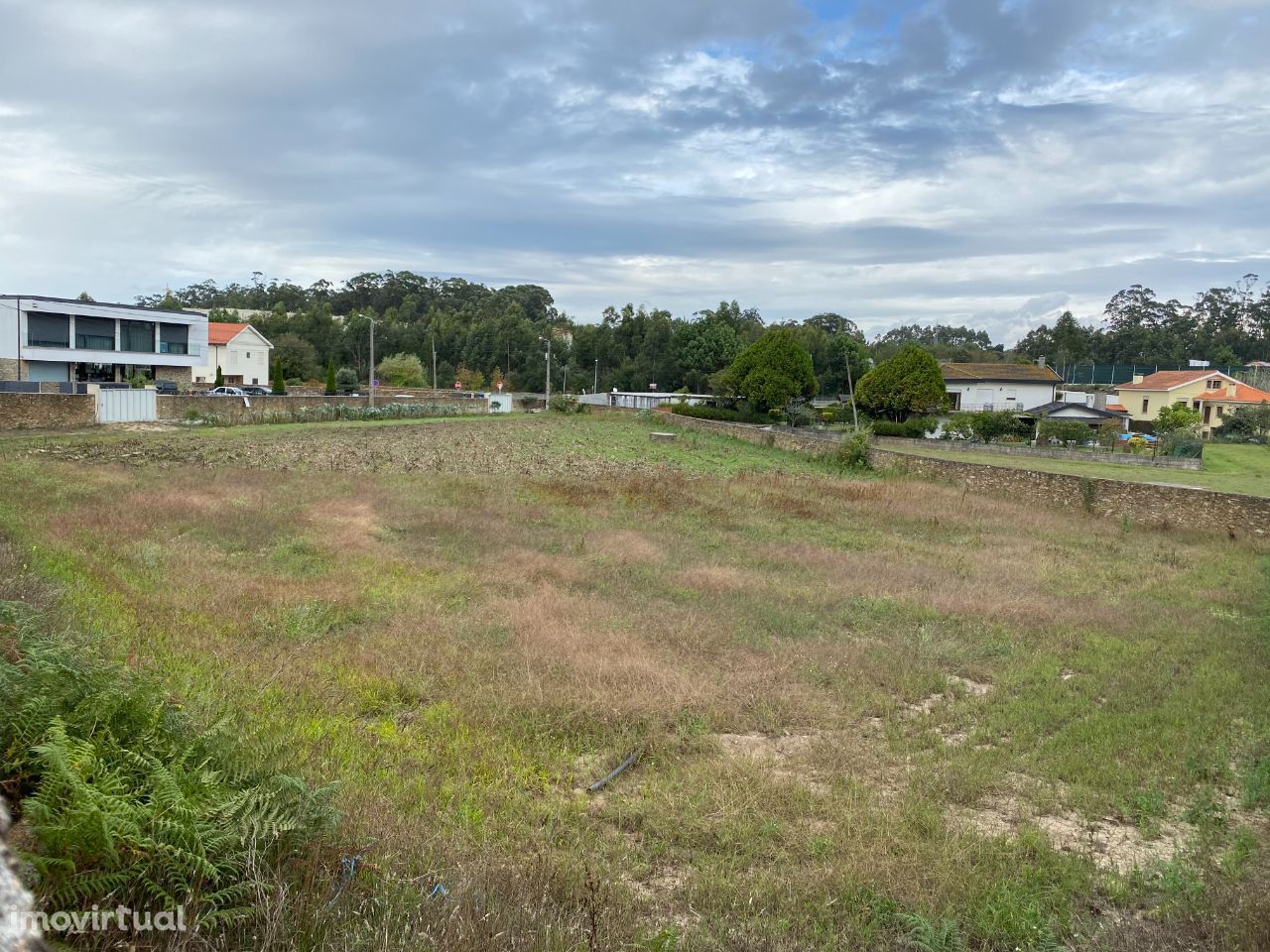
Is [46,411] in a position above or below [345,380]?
below

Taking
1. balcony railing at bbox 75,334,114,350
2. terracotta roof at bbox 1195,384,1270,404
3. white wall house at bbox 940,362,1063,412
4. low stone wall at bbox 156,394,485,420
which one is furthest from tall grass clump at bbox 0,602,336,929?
terracotta roof at bbox 1195,384,1270,404

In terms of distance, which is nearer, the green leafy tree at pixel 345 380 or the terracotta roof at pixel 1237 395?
the terracotta roof at pixel 1237 395

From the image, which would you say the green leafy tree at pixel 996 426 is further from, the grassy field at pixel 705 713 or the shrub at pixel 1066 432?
the grassy field at pixel 705 713

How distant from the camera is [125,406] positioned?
1227 inches

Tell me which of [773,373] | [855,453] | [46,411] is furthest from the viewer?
[773,373]

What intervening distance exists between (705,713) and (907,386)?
4358cm

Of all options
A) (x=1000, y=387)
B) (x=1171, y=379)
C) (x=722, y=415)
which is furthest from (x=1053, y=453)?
(x=1171, y=379)

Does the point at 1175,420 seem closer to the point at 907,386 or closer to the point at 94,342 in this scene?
the point at 907,386

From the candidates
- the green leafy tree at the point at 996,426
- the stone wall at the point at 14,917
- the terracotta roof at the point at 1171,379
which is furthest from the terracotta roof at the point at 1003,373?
the stone wall at the point at 14,917

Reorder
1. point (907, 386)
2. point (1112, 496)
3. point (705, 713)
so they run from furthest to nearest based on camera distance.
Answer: point (907, 386), point (1112, 496), point (705, 713)

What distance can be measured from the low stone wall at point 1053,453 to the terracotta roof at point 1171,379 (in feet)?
84.7

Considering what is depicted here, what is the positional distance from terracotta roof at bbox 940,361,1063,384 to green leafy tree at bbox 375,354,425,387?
42.0 meters

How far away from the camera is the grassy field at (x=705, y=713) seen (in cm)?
435

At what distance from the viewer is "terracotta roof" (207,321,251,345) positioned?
57312 mm
